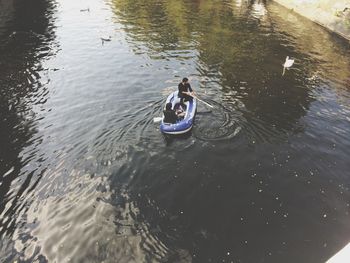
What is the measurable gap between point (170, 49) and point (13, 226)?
90.7ft

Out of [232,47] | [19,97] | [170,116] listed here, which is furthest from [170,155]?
[232,47]

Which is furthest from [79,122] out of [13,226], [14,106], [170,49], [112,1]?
[112,1]

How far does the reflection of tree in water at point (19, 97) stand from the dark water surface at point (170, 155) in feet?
0.38

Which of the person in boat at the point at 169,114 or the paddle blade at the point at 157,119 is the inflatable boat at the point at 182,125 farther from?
the paddle blade at the point at 157,119

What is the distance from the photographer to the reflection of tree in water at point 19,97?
16562mm

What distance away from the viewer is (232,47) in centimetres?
3831

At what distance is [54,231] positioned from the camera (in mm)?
14414

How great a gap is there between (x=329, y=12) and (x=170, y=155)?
1521 inches

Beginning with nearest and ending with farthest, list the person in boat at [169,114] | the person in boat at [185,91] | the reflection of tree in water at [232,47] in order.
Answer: the person in boat at [169,114] → the person in boat at [185,91] → the reflection of tree in water at [232,47]

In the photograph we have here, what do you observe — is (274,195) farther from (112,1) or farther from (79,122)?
(112,1)

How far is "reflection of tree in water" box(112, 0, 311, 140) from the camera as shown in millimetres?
25609

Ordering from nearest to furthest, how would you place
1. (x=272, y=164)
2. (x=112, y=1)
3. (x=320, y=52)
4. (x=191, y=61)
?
(x=272, y=164) → (x=191, y=61) → (x=320, y=52) → (x=112, y=1)

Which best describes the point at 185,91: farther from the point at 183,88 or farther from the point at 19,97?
the point at 19,97

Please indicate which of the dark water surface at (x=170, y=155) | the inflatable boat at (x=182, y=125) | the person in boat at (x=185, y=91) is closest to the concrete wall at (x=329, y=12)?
the dark water surface at (x=170, y=155)
